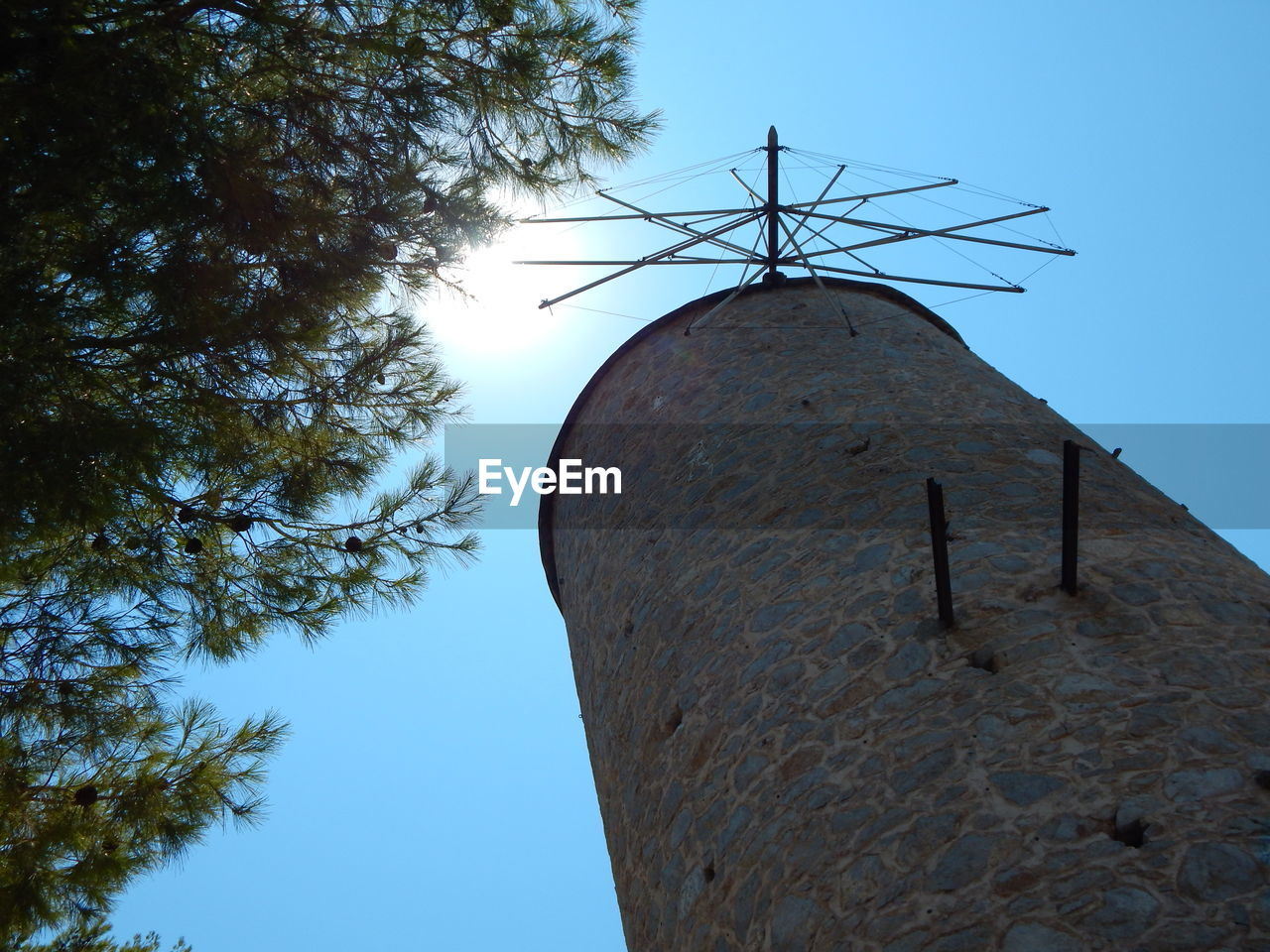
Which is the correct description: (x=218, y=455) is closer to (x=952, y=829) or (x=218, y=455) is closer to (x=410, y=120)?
(x=410, y=120)

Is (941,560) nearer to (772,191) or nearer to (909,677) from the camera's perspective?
(909,677)

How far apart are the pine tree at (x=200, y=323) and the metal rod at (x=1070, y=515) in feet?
9.97

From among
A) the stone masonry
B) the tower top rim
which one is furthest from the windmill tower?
the tower top rim

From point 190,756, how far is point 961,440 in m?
3.84

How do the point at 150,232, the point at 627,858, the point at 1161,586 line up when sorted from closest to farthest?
the point at 1161,586, the point at 627,858, the point at 150,232

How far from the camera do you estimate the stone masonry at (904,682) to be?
276 centimetres

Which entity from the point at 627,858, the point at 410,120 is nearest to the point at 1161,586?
the point at 627,858

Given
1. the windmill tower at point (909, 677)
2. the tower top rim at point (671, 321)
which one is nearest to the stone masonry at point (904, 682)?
the windmill tower at point (909, 677)

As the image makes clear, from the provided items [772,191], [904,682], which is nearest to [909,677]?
[904,682]

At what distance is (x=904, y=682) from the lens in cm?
345

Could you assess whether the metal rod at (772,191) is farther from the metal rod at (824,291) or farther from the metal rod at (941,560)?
the metal rod at (941,560)

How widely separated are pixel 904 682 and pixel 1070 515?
73 centimetres

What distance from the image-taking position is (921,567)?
12.7 ft

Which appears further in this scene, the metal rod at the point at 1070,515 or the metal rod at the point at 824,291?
the metal rod at the point at 824,291
